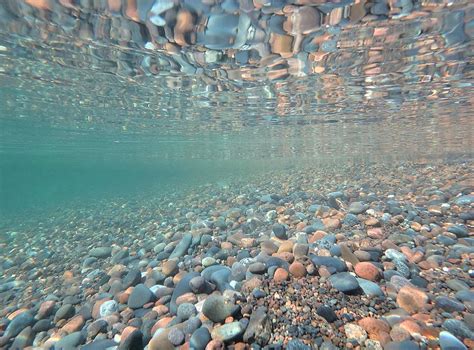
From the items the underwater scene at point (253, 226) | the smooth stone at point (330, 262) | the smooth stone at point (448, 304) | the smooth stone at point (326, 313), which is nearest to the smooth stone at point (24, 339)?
the underwater scene at point (253, 226)

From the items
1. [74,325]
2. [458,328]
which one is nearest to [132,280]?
[74,325]

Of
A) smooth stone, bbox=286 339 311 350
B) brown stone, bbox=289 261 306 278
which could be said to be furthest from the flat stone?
brown stone, bbox=289 261 306 278

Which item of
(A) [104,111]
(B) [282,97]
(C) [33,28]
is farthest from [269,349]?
(A) [104,111]

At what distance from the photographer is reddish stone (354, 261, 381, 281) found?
3372 mm

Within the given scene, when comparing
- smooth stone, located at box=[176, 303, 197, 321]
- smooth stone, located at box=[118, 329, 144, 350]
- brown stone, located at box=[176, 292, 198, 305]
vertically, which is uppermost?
smooth stone, located at box=[176, 303, 197, 321]

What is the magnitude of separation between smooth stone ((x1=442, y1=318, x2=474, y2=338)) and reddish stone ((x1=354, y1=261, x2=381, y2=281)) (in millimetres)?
902

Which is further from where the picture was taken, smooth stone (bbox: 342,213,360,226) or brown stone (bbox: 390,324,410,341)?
smooth stone (bbox: 342,213,360,226)

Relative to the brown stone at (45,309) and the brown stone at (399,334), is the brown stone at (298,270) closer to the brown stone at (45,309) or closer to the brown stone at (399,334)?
the brown stone at (399,334)

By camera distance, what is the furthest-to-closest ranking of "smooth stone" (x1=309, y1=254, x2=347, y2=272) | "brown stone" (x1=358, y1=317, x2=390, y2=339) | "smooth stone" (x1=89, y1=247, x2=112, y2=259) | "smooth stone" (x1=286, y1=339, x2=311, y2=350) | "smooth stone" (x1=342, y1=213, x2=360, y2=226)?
"smooth stone" (x1=89, y1=247, x2=112, y2=259)
"smooth stone" (x1=342, y1=213, x2=360, y2=226)
"smooth stone" (x1=309, y1=254, x2=347, y2=272)
"brown stone" (x1=358, y1=317, x2=390, y2=339)
"smooth stone" (x1=286, y1=339, x2=311, y2=350)

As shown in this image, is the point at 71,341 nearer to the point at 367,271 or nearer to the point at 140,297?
the point at 140,297

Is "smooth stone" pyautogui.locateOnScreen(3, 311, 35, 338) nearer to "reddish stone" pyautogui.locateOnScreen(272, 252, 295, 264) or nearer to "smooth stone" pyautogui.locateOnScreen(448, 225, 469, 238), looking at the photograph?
"reddish stone" pyautogui.locateOnScreen(272, 252, 295, 264)

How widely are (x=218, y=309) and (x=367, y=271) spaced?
2.13m

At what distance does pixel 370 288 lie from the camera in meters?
3.11

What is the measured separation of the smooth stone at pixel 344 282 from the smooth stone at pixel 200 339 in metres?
1.67
